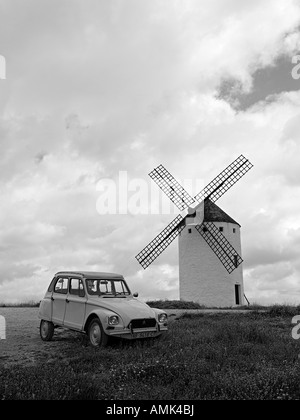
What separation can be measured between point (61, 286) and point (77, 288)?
1059mm

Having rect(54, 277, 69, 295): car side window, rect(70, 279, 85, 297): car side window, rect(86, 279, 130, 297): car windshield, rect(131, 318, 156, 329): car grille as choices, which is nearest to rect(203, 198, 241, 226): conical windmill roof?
rect(86, 279, 130, 297): car windshield

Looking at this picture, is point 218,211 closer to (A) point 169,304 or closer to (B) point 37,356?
(A) point 169,304

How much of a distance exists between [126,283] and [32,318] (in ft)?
29.6

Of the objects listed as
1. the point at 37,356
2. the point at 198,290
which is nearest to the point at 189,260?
the point at 198,290

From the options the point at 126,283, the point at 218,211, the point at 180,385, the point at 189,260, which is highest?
the point at 218,211

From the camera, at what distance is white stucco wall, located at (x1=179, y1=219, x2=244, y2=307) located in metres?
34.4

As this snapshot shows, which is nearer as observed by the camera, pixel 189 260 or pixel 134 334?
pixel 134 334

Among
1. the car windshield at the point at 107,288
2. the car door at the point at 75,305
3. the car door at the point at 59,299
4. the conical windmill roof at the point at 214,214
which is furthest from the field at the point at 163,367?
the conical windmill roof at the point at 214,214

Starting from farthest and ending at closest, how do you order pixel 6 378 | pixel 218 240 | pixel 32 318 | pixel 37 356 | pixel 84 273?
pixel 218 240 < pixel 32 318 < pixel 84 273 < pixel 37 356 < pixel 6 378

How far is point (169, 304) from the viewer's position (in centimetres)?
2933

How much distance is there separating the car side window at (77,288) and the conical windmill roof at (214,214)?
22695 mm

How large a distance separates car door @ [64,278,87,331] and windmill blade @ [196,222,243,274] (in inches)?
856

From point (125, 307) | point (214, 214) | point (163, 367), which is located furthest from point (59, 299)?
point (214, 214)

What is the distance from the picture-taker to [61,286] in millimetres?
14375
